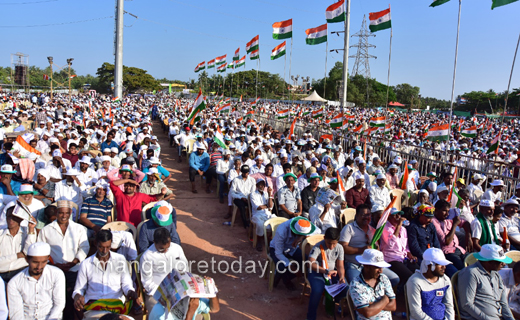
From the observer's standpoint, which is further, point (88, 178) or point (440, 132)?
point (440, 132)

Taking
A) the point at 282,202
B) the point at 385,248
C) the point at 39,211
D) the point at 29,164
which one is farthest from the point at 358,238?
the point at 29,164

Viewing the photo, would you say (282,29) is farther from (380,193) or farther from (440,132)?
(380,193)

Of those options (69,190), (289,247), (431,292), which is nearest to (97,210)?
(69,190)

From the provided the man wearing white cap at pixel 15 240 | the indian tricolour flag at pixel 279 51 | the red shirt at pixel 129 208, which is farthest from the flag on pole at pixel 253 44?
the man wearing white cap at pixel 15 240

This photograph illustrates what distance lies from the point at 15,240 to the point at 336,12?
16.7 m

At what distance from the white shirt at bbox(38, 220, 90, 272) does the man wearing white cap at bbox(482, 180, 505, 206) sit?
7127 millimetres

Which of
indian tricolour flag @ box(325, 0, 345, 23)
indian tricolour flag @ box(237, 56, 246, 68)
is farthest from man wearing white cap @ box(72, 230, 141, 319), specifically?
indian tricolour flag @ box(237, 56, 246, 68)

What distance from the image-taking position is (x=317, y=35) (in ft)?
61.2

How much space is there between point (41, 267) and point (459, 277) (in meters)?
4.29

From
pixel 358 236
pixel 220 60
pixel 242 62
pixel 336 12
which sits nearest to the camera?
pixel 358 236

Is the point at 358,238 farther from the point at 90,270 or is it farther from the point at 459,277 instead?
the point at 90,270

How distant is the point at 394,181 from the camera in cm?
848

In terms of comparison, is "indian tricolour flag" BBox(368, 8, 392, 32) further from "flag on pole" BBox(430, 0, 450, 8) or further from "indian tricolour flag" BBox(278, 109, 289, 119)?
"flag on pole" BBox(430, 0, 450, 8)

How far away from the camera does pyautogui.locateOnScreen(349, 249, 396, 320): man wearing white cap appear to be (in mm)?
3289
